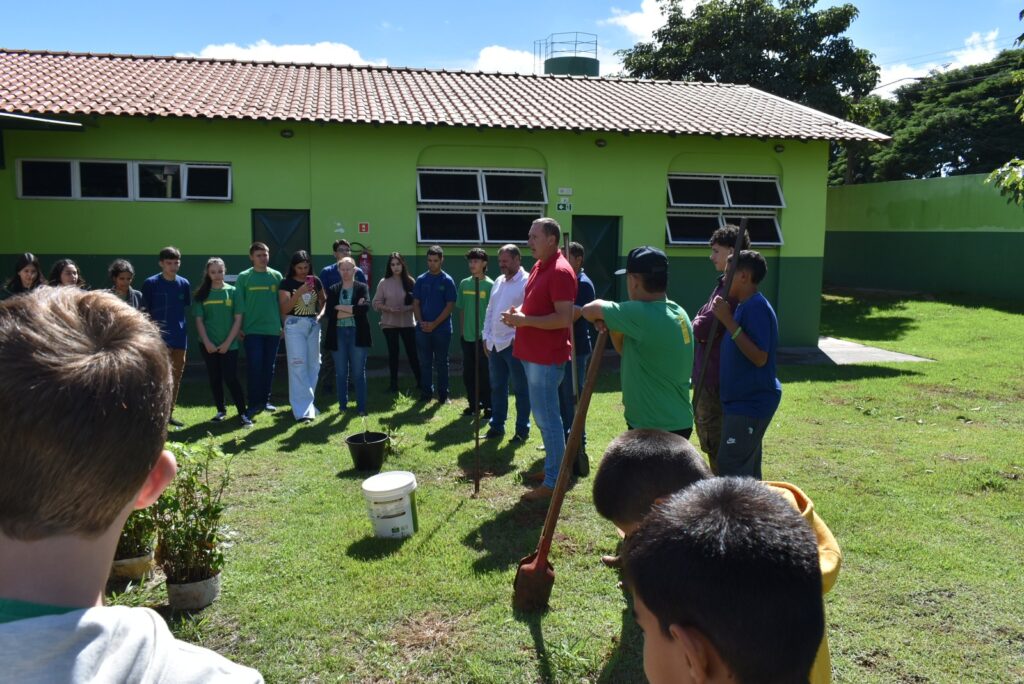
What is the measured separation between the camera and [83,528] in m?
1.08

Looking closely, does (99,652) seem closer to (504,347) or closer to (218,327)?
(504,347)

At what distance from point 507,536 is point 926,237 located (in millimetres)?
24386

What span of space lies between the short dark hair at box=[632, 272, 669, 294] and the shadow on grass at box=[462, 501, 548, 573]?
1.87 meters

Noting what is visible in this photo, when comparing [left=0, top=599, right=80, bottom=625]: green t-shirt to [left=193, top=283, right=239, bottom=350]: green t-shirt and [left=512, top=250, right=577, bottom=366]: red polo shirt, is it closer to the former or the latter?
[left=512, top=250, right=577, bottom=366]: red polo shirt

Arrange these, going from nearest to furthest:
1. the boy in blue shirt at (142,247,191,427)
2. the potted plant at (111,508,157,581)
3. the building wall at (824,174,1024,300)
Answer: the potted plant at (111,508,157,581) → the boy in blue shirt at (142,247,191,427) → the building wall at (824,174,1024,300)

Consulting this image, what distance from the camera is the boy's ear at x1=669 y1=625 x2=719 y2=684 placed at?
128cm

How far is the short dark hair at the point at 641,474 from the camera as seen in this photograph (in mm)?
2436

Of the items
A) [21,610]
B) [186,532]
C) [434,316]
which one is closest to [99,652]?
[21,610]

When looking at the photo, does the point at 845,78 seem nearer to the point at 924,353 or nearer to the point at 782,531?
the point at 924,353

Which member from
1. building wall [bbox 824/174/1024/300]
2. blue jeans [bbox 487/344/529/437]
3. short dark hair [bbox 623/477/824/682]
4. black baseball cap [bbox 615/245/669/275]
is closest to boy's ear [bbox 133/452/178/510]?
short dark hair [bbox 623/477/824/682]

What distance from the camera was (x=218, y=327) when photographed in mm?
8773

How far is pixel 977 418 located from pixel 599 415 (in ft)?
14.7

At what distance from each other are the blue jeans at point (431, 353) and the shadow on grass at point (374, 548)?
15.7 ft

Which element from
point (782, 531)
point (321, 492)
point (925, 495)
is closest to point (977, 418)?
point (925, 495)
